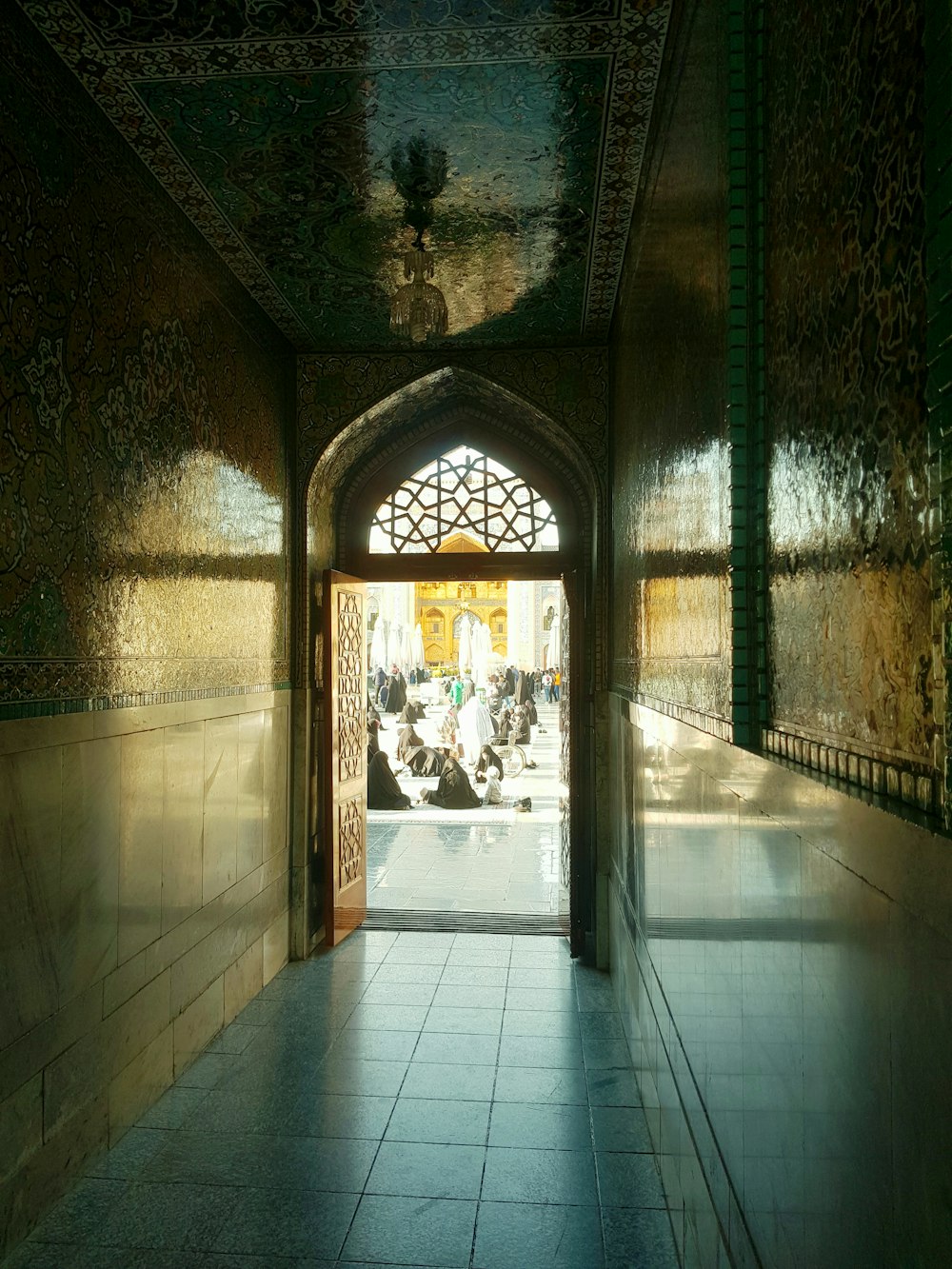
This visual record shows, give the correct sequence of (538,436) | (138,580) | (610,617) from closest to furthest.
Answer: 1. (138,580)
2. (610,617)
3. (538,436)

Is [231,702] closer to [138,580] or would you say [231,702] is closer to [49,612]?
[138,580]

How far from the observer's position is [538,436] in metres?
5.68

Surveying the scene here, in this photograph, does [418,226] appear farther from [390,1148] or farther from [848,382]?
[390,1148]

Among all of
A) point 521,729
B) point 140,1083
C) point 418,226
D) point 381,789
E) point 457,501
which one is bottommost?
point 140,1083

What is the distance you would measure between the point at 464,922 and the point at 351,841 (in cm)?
81

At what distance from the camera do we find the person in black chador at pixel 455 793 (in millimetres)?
10008

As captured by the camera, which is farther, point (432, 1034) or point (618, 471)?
point (618, 471)

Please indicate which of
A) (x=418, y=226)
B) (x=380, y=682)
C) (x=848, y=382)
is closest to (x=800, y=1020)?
(x=848, y=382)

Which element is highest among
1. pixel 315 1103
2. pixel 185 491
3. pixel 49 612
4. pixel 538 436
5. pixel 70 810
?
pixel 538 436

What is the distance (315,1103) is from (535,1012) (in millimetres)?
1202

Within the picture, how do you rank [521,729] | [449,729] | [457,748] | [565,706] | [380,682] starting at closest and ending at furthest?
[565,706] < [457,748] < [449,729] < [521,729] < [380,682]

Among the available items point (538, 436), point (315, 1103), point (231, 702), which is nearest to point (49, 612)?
point (231, 702)

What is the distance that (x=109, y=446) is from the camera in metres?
3.18

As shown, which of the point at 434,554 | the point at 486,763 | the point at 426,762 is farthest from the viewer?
the point at 426,762
